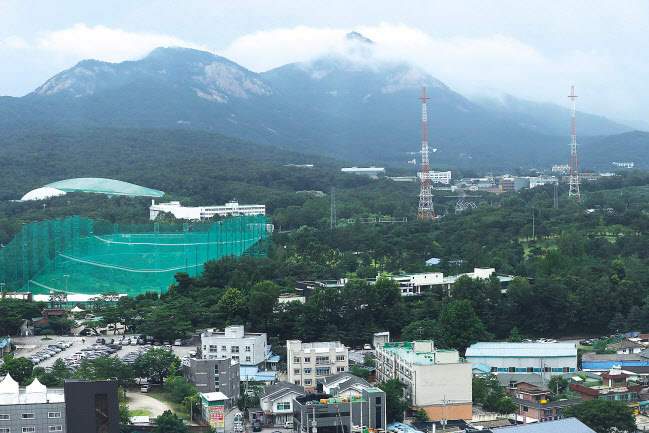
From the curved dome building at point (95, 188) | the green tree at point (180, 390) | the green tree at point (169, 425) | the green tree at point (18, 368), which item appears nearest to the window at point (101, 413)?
the green tree at point (169, 425)

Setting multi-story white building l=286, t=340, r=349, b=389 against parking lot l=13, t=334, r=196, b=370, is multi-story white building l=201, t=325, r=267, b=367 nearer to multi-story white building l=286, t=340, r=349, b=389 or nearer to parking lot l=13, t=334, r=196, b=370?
parking lot l=13, t=334, r=196, b=370

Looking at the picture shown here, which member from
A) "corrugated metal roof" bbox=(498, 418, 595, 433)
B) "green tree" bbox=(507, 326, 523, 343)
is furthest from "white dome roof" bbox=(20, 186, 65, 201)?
"corrugated metal roof" bbox=(498, 418, 595, 433)

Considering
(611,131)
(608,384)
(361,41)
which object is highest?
(361,41)

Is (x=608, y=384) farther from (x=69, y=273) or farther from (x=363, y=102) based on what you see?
(x=363, y=102)

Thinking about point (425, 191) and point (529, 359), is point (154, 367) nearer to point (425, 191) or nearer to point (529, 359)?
point (529, 359)

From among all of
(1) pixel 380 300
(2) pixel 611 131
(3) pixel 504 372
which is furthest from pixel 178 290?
(2) pixel 611 131

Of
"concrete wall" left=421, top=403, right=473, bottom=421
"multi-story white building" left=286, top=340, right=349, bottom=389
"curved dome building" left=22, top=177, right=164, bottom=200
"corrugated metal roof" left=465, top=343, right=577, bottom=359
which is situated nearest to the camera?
"concrete wall" left=421, top=403, right=473, bottom=421

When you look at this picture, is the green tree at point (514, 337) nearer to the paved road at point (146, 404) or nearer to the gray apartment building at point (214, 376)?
the gray apartment building at point (214, 376)
